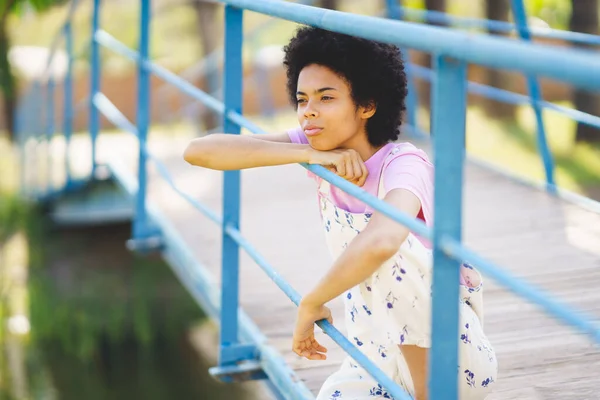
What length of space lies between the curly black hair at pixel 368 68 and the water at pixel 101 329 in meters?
5.35

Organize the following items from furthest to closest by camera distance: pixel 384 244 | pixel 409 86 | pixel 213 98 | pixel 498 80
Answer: pixel 498 80
pixel 409 86
pixel 213 98
pixel 384 244

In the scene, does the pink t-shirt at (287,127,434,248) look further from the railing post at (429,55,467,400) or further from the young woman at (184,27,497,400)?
the railing post at (429,55,467,400)

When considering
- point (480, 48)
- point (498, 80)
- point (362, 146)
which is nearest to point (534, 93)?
point (362, 146)

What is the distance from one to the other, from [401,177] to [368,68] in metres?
0.31

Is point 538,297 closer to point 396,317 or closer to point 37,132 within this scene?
point 396,317

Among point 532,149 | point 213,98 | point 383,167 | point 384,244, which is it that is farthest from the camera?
point 532,149

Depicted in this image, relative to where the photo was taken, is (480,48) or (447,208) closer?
(480,48)

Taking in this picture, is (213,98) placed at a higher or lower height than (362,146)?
higher

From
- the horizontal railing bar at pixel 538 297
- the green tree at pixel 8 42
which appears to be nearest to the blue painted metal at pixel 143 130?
the horizontal railing bar at pixel 538 297

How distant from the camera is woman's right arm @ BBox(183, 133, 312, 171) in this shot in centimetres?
221

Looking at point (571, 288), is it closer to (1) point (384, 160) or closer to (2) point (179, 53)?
(1) point (384, 160)

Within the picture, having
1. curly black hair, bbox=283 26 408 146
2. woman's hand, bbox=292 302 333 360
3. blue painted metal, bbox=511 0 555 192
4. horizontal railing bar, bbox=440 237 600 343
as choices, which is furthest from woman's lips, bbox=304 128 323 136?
blue painted metal, bbox=511 0 555 192

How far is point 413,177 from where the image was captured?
1913 mm

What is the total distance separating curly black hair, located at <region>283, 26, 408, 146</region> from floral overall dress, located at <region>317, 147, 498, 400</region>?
0.13 m
